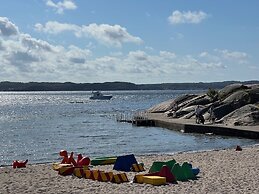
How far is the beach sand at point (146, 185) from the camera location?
17.8 m

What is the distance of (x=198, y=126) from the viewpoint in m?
48.2

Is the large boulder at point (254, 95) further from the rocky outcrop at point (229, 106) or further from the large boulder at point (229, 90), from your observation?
the large boulder at point (229, 90)

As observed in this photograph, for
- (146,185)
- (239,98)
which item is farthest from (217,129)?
(146,185)

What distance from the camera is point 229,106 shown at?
2146 inches

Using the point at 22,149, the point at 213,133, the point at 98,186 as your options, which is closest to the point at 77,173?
the point at 98,186

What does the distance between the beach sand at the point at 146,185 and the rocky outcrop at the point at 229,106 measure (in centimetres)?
2338

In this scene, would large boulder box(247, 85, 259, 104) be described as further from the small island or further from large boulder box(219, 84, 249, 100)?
large boulder box(219, 84, 249, 100)

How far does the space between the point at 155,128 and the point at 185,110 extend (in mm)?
7396

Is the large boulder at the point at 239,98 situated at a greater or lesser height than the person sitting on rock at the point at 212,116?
greater

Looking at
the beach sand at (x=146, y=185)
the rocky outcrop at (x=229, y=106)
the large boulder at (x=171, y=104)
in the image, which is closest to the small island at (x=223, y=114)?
the rocky outcrop at (x=229, y=106)

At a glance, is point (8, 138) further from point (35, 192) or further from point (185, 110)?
point (35, 192)

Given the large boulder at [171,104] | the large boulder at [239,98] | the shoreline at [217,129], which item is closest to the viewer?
the shoreline at [217,129]

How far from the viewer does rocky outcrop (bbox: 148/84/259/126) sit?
4895 cm

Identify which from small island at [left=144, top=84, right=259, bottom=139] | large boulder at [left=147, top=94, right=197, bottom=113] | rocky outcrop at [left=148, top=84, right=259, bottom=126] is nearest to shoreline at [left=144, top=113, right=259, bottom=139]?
small island at [left=144, top=84, right=259, bottom=139]
